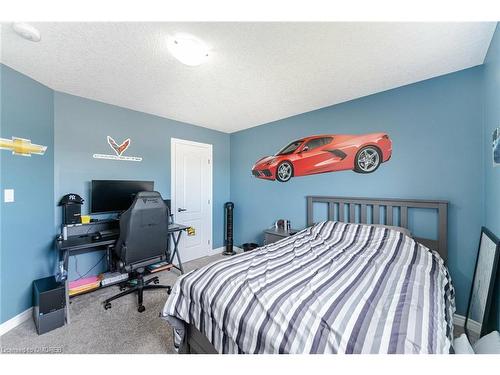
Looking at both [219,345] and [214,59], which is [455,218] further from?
[214,59]

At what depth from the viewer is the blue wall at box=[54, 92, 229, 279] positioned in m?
2.32

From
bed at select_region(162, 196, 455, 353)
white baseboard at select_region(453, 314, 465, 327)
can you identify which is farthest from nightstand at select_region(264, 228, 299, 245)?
white baseboard at select_region(453, 314, 465, 327)

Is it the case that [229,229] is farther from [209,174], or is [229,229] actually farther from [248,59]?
[248,59]

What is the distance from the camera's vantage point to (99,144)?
2580 millimetres

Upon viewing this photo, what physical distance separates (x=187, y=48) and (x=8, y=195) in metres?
2.09

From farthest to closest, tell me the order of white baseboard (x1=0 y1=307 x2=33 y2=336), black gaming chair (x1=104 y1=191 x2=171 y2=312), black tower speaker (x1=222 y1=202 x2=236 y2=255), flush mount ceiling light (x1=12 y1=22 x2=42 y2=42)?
1. black tower speaker (x1=222 y1=202 x2=236 y2=255)
2. black gaming chair (x1=104 y1=191 x2=171 y2=312)
3. white baseboard (x1=0 y1=307 x2=33 y2=336)
4. flush mount ceiling light (x1=12 y1=22 x2=42 y2=42)

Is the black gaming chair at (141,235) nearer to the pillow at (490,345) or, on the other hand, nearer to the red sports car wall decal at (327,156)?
the red sports car wall decal at (327,156)

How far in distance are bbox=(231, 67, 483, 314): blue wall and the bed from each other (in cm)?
18

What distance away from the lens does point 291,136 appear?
312 cm

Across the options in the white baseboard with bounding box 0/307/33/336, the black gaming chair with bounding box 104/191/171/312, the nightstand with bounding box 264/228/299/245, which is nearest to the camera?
the white baseboard with bounding box 0/307/33/336

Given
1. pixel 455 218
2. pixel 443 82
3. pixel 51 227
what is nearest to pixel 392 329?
pixel 455 218

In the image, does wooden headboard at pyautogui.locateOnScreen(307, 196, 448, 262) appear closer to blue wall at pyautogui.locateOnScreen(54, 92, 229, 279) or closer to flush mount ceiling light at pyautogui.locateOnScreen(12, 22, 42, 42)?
blue wall at pyautogui.locateOnScreen(54, 92, 229, 279)

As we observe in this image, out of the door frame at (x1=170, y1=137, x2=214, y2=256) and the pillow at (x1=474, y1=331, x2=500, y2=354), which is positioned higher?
the door frame at (x1=170, y1=137, x2=214, y2=256)

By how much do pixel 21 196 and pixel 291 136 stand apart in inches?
129
